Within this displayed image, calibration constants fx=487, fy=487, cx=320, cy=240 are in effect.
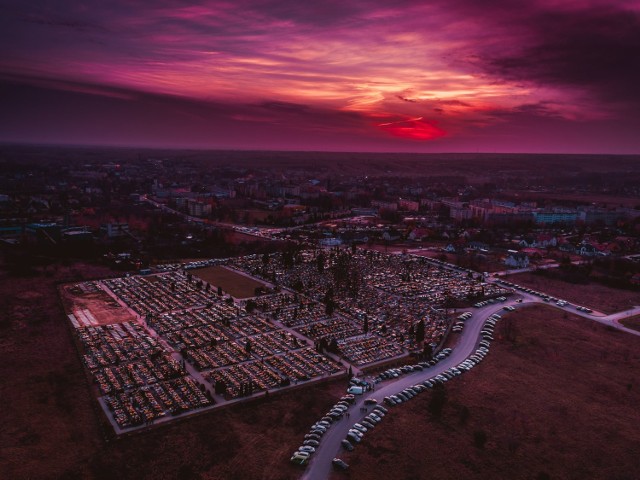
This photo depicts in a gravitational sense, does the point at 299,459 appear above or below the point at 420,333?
below

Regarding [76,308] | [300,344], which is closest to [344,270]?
[300,344]

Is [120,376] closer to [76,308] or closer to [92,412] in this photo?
[92,412]

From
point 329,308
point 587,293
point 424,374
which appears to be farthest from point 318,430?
point 587,293

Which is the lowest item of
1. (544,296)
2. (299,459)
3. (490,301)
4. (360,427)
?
(299,459)

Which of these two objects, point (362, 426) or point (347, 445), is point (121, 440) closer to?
point (347, 445)

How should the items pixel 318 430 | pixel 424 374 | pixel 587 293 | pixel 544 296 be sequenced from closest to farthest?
pixel 318 430 < pixel 424 374 < pixel 544 296 < pixel 587 293
